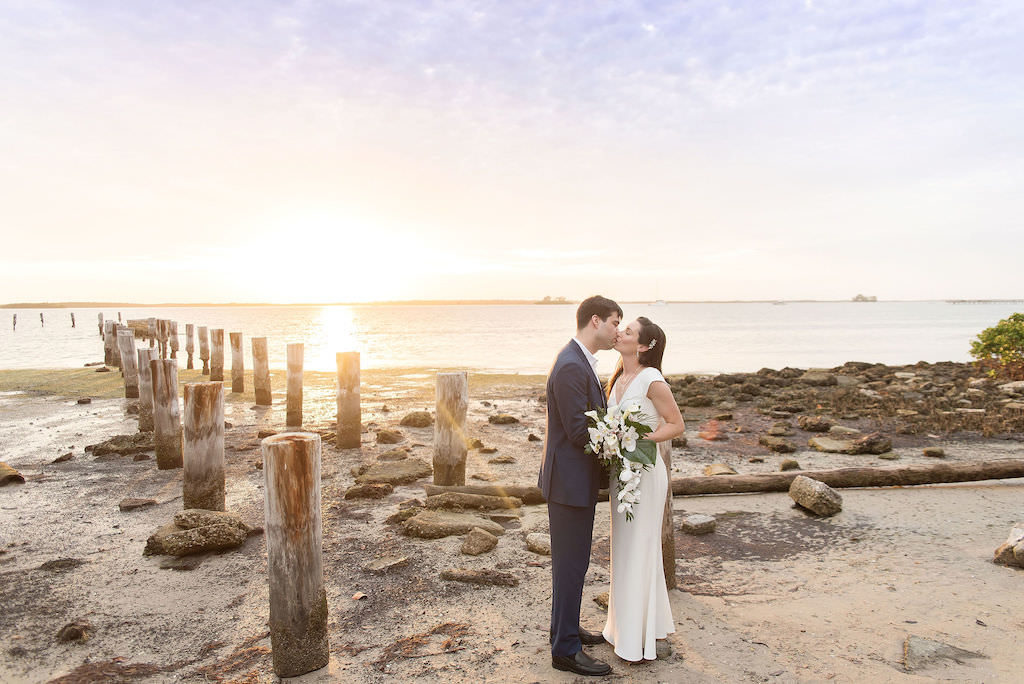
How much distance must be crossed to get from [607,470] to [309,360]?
120ft

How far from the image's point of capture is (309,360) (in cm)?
3825

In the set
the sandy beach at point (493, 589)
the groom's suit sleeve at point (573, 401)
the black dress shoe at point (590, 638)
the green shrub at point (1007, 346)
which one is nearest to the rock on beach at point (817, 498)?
the sandy beach at point (493, 589)

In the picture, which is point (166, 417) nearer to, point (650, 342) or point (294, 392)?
point (294, 392)

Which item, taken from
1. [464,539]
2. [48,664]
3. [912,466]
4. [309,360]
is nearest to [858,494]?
[912,466]

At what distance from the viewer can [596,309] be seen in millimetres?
4254

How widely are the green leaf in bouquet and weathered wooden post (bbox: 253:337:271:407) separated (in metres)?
15.1

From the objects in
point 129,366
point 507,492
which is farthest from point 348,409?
point 129,366

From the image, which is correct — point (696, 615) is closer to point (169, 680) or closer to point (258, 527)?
point (169, 680)

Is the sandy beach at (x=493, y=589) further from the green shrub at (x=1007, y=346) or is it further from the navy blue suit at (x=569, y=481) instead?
the green shrub at (x=1007, y=346)

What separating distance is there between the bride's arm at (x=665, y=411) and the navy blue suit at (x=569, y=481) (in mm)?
426

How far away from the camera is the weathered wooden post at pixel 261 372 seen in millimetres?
17266

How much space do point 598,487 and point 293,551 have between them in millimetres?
2308

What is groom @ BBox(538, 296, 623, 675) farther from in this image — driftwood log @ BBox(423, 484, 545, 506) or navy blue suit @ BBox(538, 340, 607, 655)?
driftwood log @ BBox(423, 484, 545, 506)

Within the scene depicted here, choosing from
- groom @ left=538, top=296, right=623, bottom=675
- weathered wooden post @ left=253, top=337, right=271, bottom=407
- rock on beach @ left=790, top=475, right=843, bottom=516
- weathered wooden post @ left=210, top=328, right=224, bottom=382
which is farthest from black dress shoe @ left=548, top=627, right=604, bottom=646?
weathered wooden post @ left=210, top=328, right=224, bottom=382
